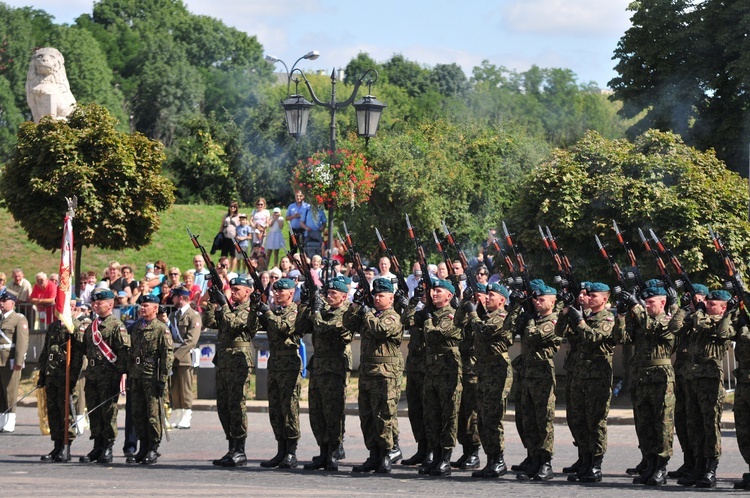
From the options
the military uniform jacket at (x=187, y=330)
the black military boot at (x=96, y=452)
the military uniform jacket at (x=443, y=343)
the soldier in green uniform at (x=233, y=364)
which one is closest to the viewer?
the military uniform jacket at (x=443, y=343)

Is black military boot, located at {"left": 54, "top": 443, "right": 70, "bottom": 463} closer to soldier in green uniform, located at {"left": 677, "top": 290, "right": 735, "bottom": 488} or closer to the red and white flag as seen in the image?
the red and white flag

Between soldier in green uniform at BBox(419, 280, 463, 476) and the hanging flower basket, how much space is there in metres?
9.22

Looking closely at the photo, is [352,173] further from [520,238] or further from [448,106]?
[448,106]

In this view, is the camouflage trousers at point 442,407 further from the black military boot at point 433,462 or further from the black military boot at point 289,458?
the black military boot at point 289,458

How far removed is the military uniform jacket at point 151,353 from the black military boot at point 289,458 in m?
1.54

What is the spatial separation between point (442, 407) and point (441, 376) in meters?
0.30

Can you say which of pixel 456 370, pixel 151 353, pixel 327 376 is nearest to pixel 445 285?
pixel 456 370

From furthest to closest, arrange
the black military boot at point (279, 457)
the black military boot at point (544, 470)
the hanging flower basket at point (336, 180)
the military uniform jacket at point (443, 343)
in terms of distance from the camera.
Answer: the hanging flower basket at point (336, 180), the black military boot at point (279, 457), the military uniform jacket at point (443, 343), the black military boot at point (544, 470)

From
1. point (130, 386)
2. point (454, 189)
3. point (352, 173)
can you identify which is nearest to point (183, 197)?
point (454, 189)

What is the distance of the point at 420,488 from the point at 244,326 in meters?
2.78

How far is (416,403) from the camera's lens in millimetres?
13445

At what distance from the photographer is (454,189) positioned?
101ft

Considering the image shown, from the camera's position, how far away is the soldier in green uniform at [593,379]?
1207cm

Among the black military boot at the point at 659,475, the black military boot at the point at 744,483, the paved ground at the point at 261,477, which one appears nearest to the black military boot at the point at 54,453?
the paved ground at the point at 261,477
